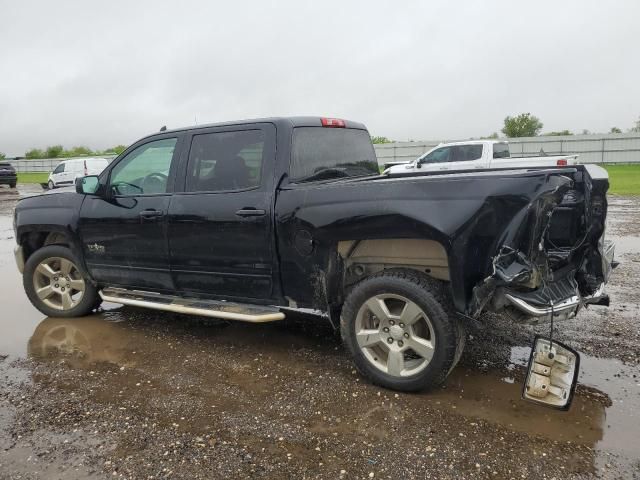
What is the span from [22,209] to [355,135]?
3.61m

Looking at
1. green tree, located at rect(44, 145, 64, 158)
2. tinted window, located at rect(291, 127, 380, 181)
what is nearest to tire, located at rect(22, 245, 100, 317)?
tinted window, located at rect(291, 127, 380, 181)

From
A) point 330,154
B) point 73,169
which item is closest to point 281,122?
point 330,154

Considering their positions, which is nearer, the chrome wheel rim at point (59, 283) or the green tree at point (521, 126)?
the chrome wheel rim at point (59, 283)

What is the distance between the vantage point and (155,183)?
4.72 metres

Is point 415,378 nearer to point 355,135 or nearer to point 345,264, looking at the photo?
point 345,264

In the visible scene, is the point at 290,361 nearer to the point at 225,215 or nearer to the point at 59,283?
the point at 225,215

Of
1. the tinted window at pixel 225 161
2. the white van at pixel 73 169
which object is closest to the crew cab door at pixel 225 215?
the tinted window at pixel 225 161

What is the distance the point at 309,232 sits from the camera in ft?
12.5

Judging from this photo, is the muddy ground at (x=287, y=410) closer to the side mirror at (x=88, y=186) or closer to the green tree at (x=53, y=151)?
the side mirror at (x=88, y=186)

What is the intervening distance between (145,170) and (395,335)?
2.86m

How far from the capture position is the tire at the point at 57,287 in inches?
211

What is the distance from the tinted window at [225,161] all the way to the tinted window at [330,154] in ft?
1.05

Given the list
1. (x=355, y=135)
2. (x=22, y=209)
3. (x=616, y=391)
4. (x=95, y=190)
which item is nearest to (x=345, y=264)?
(x=355, y=135)

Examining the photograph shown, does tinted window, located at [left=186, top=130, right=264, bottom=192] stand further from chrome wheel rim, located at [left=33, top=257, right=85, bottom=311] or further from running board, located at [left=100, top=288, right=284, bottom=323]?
chrome wheel rim, located at [left=33, top=257, right=85, bottom=311]
